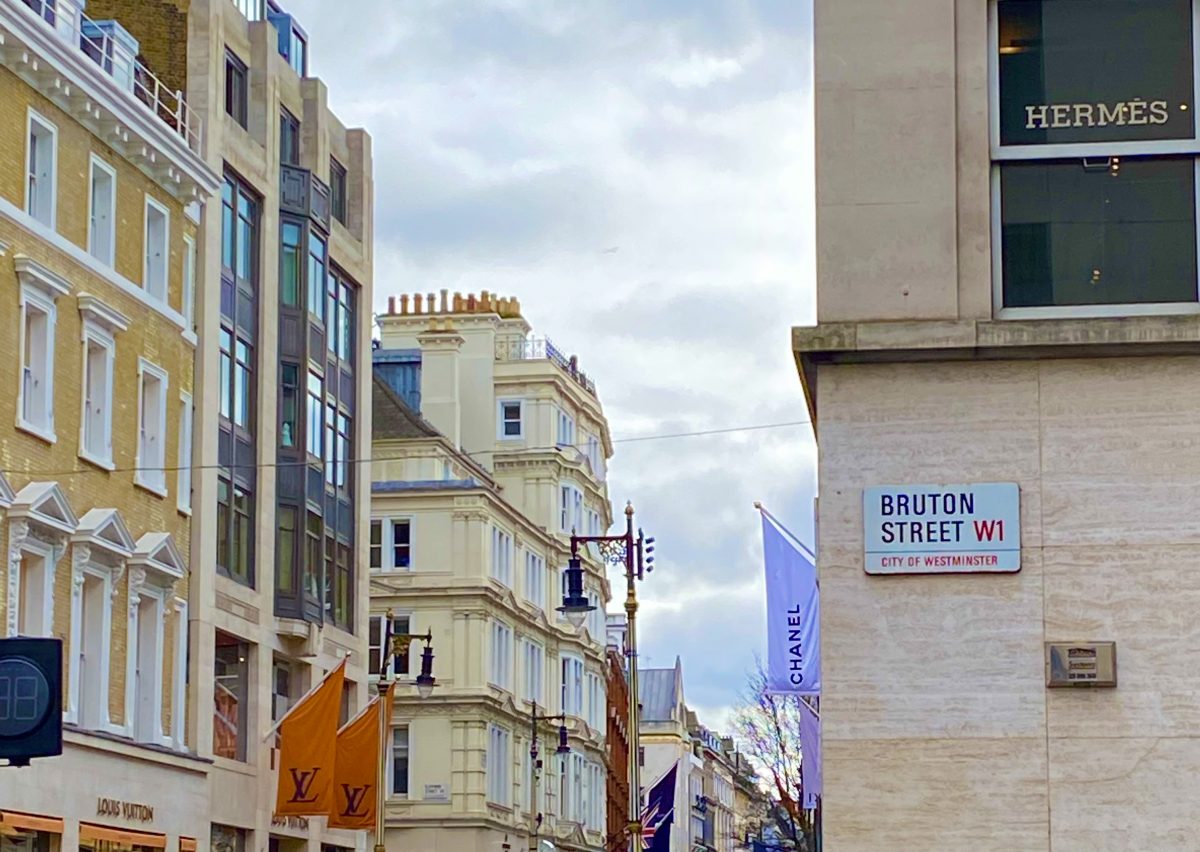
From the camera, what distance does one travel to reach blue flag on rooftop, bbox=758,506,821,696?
82.8 feet

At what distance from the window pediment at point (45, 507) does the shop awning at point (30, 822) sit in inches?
187

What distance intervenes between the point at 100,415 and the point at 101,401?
10.3 inches

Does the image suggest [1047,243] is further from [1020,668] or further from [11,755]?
[11,755]

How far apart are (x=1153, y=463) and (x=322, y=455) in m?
40.9

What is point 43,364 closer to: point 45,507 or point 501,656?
point 45,507

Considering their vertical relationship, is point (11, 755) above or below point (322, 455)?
below

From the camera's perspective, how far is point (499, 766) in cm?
7962

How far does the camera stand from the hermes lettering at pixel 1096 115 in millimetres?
17781

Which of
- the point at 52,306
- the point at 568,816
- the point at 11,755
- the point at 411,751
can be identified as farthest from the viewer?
the point at 568,816

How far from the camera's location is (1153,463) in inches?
669

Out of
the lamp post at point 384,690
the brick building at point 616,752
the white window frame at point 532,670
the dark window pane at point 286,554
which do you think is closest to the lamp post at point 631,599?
the lamp post at point 384,690

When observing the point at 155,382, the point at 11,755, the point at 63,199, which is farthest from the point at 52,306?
the point at 11,755

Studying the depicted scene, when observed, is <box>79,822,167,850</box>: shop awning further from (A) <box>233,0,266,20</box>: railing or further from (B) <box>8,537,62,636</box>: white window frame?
(A) <box>233,0,266,20</box>: railing

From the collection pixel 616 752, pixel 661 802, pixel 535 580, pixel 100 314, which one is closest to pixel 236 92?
pixel 100 314
